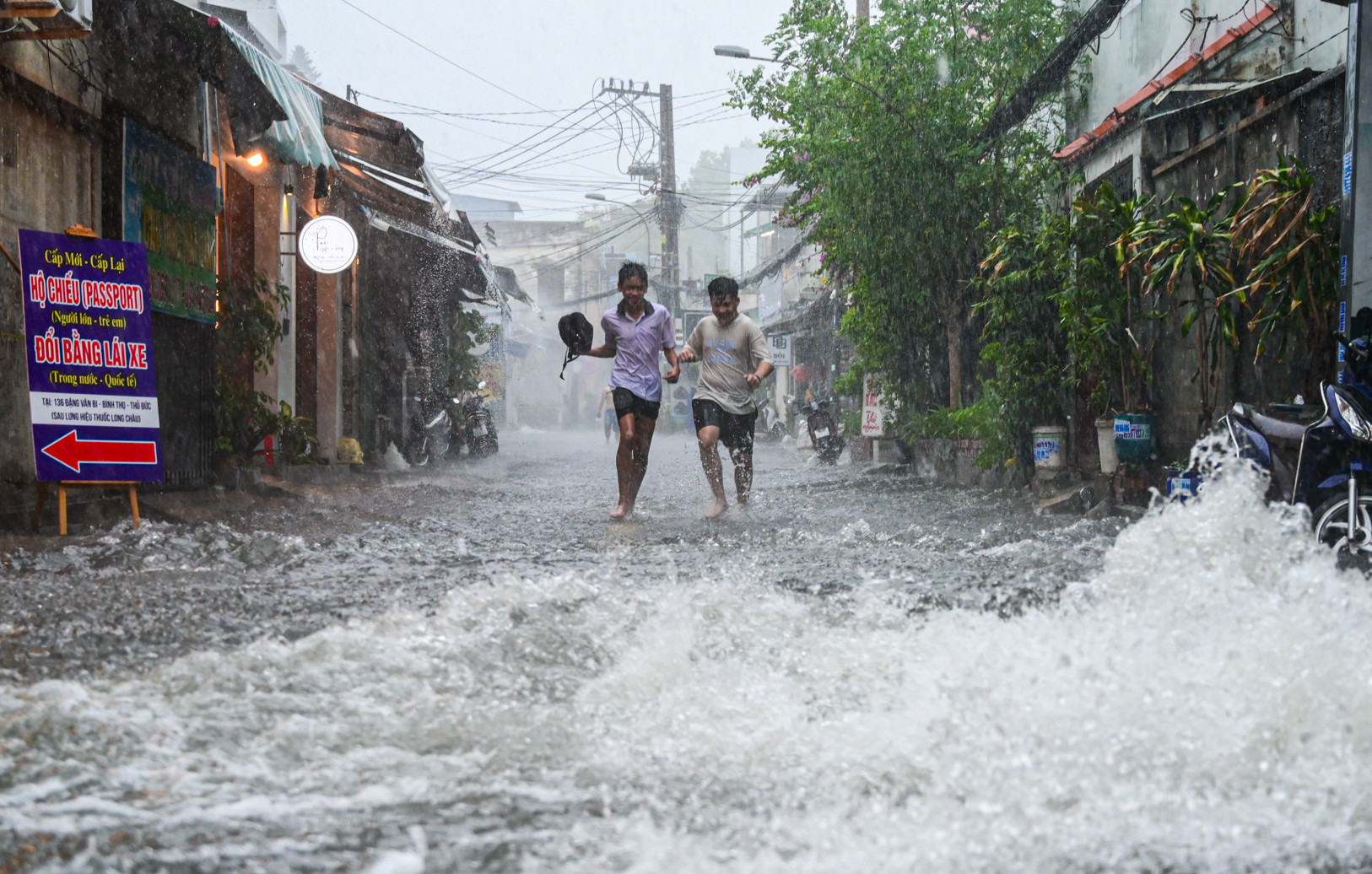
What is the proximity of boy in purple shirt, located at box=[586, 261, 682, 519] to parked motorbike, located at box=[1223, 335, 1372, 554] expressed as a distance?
11.9 feet

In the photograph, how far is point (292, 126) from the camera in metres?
8.82

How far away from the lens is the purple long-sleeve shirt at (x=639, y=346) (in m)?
7.95

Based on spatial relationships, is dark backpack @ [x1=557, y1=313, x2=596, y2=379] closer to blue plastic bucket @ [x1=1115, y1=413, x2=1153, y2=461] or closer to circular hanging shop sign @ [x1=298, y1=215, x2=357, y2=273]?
blue plastic bucket @ [x1=1115, y1=413, x2=1153, y2=461]

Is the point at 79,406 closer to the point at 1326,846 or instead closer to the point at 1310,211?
the point at 1326,846

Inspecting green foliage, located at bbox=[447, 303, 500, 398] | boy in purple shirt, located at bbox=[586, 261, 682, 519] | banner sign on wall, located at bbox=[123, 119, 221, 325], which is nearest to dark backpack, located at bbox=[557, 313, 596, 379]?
boy in purple shirt, located at bbox=[586, 261, 682, 519]

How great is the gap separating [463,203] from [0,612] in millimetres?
61982

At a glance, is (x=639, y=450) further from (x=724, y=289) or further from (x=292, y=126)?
(x=292, y=126)

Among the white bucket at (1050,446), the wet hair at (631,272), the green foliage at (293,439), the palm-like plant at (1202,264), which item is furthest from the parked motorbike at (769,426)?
the palm-like plant at (1202,264)

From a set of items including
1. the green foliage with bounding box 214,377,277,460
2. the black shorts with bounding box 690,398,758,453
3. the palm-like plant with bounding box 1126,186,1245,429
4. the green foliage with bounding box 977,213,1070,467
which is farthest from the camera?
the green foliage with bounding box 977,213,1070,467

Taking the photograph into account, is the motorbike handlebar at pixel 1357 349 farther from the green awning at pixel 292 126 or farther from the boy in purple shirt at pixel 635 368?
the green awning at pixel 292 126

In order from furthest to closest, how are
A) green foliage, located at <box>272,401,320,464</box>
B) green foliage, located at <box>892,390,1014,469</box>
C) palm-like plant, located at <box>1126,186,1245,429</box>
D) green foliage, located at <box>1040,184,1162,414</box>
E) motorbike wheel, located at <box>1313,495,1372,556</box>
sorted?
1. green foliage, located at <box>272,401,320,464</box>
2. green foliage, located at <box>892,390,1014,469</box>
3. green foliage, located at <box>1040,184,1162,414</box>
4. palm-like plant, located at <box>1126,186,1245,429</box>
5. motorbike wheel, located at <box>1313,495,1372,556</box>

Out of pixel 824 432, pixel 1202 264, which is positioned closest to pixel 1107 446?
pixel 1202 264

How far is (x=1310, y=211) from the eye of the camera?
6.14 m

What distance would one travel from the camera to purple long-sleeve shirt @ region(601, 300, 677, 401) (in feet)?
26.1
